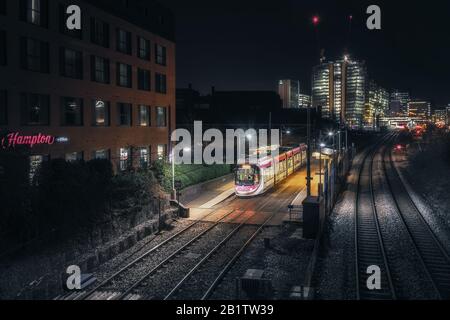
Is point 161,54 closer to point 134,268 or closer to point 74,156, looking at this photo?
point 74,156

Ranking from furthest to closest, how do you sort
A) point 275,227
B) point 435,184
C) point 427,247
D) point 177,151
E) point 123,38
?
point 177,151 < point 435,184 < point 123,38 < point 275,227 < point 427,247

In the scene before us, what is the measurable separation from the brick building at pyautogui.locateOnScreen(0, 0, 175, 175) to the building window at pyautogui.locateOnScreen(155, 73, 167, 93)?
0.09 m

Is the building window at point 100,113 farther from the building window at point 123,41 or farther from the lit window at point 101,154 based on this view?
the building window at point 123,41

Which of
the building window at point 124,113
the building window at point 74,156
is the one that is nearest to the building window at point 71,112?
the building window at point 74,156

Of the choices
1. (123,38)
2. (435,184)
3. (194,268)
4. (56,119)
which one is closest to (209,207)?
(56,119)

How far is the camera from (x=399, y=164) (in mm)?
65062

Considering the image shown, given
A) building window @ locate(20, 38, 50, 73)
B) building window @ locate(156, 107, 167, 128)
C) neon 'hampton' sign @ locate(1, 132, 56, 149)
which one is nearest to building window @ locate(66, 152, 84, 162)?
neon 'hampton' sign @ locate(1, 132, 56, 149)

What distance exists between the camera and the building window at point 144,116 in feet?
130

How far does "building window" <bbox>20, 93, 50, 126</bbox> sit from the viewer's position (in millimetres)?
26906

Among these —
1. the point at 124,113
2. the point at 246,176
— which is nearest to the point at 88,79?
the point at 124,113

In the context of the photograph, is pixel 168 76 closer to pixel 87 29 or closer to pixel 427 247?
pixel 87 29

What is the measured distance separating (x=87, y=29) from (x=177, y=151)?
1919 centimetres

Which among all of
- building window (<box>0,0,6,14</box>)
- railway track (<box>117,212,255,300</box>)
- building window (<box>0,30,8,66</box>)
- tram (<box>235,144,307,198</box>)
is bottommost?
railway track (<box>117,212,255,300</box>)
